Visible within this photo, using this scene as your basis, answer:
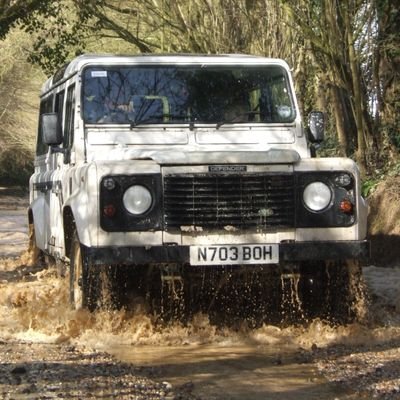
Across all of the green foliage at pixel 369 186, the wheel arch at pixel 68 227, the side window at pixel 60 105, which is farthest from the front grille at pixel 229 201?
the green foliage at pixel 369 186

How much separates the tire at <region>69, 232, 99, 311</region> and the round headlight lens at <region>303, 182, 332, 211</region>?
1676mm

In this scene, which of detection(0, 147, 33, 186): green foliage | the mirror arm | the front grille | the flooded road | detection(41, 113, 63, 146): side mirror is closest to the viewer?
the flooded road

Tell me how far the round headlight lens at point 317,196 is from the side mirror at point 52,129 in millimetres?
2535

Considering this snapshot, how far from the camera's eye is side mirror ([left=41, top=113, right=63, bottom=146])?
9.33 metres

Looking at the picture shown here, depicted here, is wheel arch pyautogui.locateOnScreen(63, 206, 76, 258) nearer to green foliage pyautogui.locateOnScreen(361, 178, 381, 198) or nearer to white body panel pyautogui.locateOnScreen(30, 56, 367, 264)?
white body panel pyautogui.locateOnScreen(30, 56, 367, 264)

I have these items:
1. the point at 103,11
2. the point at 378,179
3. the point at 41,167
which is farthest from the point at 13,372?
the point at 103,11

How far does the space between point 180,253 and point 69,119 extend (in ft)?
7.39

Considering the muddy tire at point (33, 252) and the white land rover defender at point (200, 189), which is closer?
the white land rover defender at point (200, 189)

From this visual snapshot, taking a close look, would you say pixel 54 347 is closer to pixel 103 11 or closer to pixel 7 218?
pixel 103 11

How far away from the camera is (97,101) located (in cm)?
905

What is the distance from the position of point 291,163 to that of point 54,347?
2.20 meters

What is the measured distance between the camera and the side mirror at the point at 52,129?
9.33 m

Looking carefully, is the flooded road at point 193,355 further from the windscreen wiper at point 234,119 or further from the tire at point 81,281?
the windscreen wiper at point 234,119

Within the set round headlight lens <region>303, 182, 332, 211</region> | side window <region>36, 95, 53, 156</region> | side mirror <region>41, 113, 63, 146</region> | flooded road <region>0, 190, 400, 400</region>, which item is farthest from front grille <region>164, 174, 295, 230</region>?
side window <region>36, 95, 53, 156</region>
